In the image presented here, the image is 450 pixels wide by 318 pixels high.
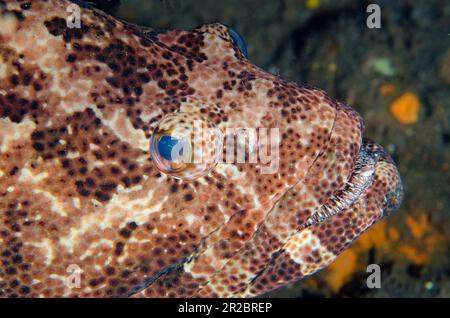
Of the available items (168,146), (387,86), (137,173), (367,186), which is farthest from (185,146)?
(387,86)

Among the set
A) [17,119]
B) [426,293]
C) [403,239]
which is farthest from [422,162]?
[17,119]

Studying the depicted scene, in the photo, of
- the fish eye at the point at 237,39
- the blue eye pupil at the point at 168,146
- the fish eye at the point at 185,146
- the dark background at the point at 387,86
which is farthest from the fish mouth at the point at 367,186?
the dark background at the point at 387,86

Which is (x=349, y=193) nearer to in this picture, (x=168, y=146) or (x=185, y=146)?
(x=185, y=146)

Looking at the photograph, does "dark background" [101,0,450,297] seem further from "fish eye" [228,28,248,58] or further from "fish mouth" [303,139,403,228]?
"fish eye" [228,28,248,58]

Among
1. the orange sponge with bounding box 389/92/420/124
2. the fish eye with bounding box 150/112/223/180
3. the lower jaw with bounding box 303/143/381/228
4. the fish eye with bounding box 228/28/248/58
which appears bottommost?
the lower jaw with bounding box 303/143/381/228

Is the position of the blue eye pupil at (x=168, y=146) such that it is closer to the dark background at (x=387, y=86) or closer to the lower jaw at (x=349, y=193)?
the lower jaw at (x=349, y=193)

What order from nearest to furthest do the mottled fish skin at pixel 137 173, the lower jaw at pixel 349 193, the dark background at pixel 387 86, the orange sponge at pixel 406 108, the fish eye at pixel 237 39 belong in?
the mottled fish skin at pixel 137 173, the lower jaw at pixel 349 193, the fish eye at pixel 237 39, the dark background at pixel 387 86, the orange sponge at pixel 406 108

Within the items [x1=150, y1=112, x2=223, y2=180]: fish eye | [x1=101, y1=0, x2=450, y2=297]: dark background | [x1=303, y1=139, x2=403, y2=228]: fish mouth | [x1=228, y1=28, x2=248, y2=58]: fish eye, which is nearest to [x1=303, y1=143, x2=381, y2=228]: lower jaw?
[x1=303, y1=139, x2=403, y2=228]: fish mouth
